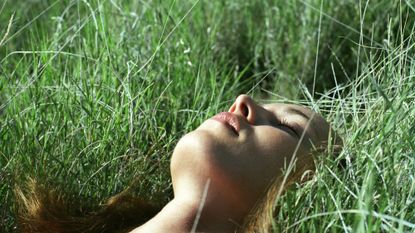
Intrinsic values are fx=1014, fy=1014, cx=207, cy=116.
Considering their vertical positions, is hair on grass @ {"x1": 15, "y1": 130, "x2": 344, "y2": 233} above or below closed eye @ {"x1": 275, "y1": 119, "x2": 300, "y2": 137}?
below

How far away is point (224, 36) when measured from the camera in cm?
450

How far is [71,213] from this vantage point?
2.93 meters

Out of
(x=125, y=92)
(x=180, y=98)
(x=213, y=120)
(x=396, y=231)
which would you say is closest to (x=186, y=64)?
(x=180, y=98)

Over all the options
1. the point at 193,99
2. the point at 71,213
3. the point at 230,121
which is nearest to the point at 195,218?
the point at 230,121

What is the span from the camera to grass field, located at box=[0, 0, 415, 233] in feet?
7.78

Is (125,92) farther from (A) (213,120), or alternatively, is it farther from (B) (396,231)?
(B) (396,231)

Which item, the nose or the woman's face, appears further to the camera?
the nose

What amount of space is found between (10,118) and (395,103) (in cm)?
120

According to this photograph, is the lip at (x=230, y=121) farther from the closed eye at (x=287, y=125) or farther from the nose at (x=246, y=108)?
the closed eye at (x=287, y=125)

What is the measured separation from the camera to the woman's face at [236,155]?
253 cm

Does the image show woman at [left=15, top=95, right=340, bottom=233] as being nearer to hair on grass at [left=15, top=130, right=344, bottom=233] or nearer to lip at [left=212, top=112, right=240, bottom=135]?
lip at [left=212, top=112, right=240, bottom=135]

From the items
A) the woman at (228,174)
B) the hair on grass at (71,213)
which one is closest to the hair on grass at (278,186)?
the woman at (228,174)

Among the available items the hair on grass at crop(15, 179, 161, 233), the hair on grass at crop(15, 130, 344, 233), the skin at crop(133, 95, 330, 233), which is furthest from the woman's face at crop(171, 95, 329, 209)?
the hair on grass at crop(15, 179, 161, 233)

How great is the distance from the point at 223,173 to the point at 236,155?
6 cm
